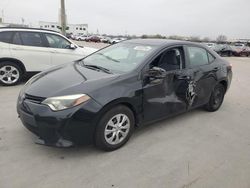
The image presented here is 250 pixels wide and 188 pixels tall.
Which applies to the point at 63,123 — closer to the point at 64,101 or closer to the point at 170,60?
the point at 64,101

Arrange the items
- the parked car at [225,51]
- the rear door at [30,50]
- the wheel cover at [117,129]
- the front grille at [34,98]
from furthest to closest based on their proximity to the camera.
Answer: the parked car at [225,51]
the rear door at [30,50]
the wheel cover at [117,129]
the front grille at [34,98]

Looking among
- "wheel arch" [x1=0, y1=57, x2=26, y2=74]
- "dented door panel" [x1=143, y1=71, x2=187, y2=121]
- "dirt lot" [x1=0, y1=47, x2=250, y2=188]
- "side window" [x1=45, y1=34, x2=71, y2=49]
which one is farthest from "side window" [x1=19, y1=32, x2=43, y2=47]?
"dented door panel" [x1=143, y1=71, x2=187, y2=121]

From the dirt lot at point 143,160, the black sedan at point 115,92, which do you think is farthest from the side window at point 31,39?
the black sedan at point 115,92

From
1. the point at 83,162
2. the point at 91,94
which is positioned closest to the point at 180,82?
the point at 91,94

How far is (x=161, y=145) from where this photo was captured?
391 cm

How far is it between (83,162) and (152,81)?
5.02 feet

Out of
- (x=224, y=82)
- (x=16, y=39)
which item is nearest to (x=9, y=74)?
(x=16, y=39)

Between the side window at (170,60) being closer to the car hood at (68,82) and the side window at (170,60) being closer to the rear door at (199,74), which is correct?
the rear door at (199,74)

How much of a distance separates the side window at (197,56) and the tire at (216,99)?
0.70m

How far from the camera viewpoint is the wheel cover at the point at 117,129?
3486mm

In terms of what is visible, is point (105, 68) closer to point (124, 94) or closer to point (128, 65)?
point (128, 65)

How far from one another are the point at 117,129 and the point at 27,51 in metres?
4.68

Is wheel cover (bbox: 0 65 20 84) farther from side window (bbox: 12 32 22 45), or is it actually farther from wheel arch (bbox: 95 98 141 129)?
wheel arch (bbox: 95 98 141 129)

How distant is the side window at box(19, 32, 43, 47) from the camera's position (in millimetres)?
7180
